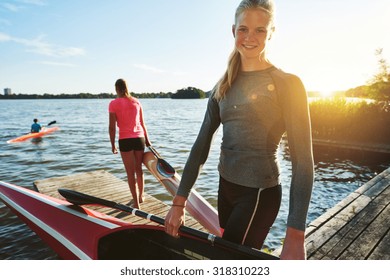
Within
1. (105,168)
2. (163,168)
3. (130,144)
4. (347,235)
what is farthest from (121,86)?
(105,168)

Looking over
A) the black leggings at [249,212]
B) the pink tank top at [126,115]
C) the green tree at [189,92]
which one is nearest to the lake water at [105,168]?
the pink tank top at [126,115]

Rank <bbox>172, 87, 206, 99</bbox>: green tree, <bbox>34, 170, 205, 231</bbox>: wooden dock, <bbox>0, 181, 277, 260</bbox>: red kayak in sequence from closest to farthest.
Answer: <bbox>0, 181, 277, 260</bbox>: red kayak → <bbox>34, 170, 205, 231</bbox>: wooden dock → <bbox>172, 87, 206, 99</bbox>: green tree

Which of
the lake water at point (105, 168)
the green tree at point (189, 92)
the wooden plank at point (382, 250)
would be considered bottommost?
the lake water at point (105, 168)

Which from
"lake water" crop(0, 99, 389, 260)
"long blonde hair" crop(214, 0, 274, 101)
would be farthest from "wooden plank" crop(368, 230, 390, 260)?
"long blonde hair" crop(214, 0, 274, 101)

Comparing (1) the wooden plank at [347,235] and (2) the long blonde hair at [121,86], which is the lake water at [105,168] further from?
(2) the long blonde hair at [121,86]

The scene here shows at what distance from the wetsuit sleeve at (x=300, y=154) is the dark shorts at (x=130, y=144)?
4.07 m

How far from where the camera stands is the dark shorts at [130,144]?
511 centimetres

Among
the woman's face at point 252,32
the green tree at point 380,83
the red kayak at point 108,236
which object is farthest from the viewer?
the green tree at point 380,83

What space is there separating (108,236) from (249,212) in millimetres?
1856

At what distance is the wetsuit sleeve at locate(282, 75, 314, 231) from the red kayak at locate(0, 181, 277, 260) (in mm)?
468

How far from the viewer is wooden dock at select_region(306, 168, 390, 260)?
3566 mm

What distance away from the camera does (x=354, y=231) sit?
4.14 metres

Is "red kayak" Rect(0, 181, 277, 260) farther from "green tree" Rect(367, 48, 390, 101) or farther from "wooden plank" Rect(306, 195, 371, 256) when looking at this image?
"green tree" Rect(367, 48, 390, 101)
